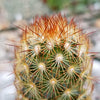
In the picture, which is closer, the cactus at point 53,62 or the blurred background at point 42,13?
the cactus at point 53,62

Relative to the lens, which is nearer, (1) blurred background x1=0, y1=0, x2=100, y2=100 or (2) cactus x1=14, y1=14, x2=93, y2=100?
(2) cactus x1=14, y1=14, x2=93, y2=100

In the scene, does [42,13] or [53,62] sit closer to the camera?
[53,62]

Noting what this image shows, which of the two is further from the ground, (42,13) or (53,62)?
(42,13)

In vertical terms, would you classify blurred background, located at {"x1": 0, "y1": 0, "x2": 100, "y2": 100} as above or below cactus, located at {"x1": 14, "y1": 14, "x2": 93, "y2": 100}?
above

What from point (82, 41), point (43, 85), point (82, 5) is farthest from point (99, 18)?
point (43, 85)

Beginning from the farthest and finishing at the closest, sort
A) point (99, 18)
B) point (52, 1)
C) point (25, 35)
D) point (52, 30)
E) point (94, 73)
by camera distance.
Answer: point (52, 1), point (99, 18), point (94, 73), point (25, 35), point (52, 30)

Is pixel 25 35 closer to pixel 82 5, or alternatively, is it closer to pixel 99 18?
pixel 99 18

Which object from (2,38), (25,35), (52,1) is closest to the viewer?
(25,35)

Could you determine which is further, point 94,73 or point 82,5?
point 82,5
